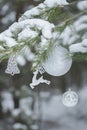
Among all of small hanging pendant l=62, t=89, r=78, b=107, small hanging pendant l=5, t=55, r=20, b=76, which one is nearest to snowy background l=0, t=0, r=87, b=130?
small hanging pendant l=62, t=89, r=78, b=107

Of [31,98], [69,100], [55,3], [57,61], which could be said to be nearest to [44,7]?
[55,3]

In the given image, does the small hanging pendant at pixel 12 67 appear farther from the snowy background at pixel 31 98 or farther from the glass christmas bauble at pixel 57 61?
the snowy background at pixel 31 98

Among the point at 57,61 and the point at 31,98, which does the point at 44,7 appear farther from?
the point at 31,98

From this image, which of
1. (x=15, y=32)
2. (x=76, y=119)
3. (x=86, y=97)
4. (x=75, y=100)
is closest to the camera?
(x=15, y=32)

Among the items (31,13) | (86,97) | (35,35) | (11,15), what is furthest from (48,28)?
(86,97)

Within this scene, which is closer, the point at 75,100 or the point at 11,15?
the point at 75,100

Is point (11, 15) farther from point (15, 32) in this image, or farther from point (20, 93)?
point (15, 32)
